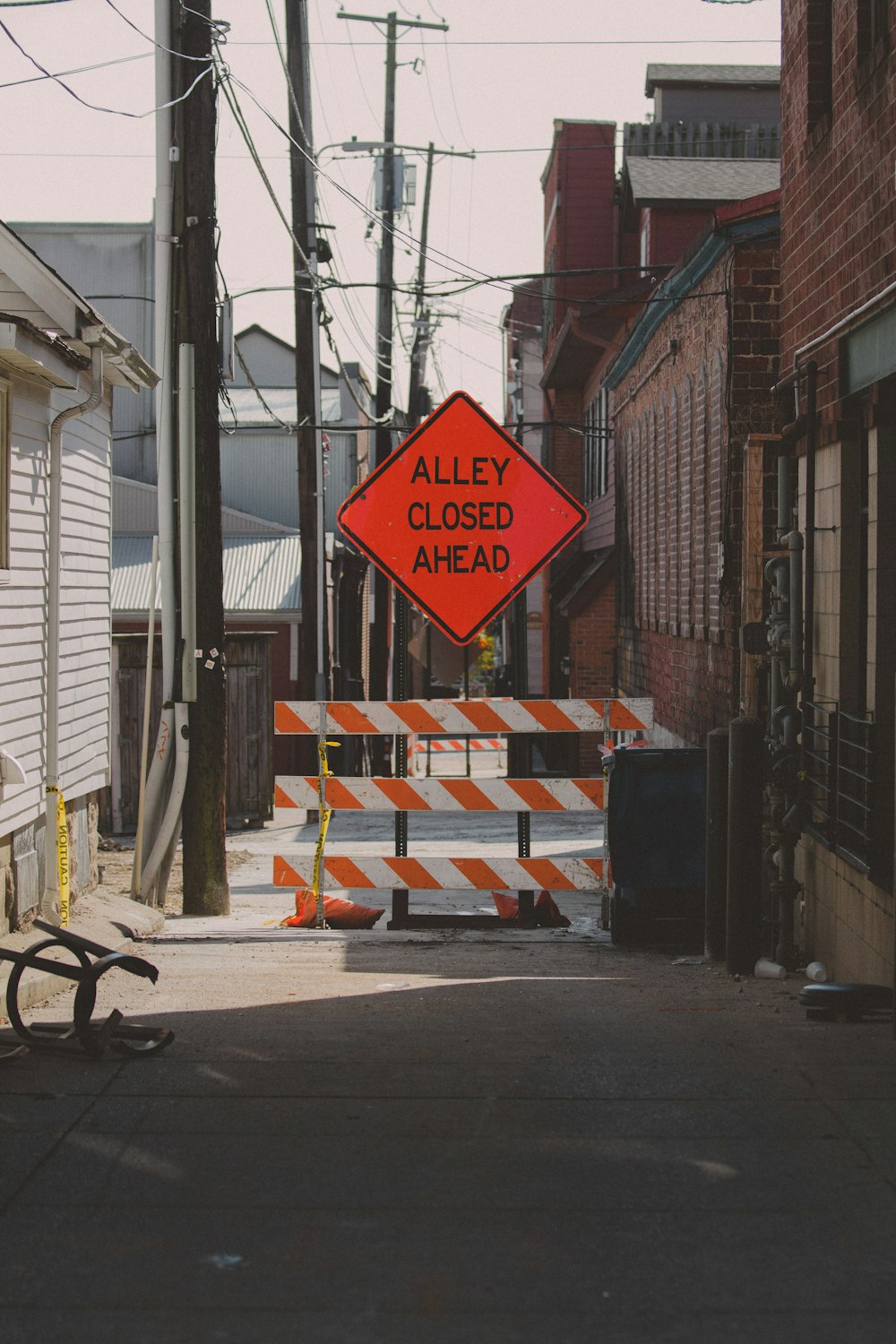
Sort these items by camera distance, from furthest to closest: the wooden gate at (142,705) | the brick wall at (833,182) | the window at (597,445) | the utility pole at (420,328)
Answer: the utility pole at (420,328) < the window at (597,445) < the wooden gate at (142,705) < the brick wall at (833,182)

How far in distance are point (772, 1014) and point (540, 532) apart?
15.5ft

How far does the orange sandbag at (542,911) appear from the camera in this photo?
11.2m

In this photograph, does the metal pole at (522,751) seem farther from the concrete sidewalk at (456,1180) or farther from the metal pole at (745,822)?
the concrete sidewalk at (456,1180)

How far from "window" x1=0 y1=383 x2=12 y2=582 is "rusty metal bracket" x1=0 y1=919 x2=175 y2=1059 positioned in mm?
3292

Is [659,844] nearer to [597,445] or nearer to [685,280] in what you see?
[685,280]

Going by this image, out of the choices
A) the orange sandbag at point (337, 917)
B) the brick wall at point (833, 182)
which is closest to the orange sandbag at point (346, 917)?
the orange sandbag at point (337, 917)

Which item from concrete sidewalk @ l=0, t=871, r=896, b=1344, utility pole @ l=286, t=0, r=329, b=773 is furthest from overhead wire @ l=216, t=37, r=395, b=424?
concrete sidewalk @ l=0, t=871, r=896, b=1344

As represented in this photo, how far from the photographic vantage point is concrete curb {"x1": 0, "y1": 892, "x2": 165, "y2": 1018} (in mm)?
7191

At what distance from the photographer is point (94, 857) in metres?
11.3

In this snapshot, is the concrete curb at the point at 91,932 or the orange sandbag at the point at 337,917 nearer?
the concrete curb at the point at 91,932

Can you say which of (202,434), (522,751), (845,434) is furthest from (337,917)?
(845,434)

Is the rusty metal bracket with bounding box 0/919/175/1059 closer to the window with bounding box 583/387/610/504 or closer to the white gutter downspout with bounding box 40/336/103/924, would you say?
the white gutter downspout with bounding box 40/336/103/924

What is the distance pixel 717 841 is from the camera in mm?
8781

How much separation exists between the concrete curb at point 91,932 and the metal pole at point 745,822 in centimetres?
341
